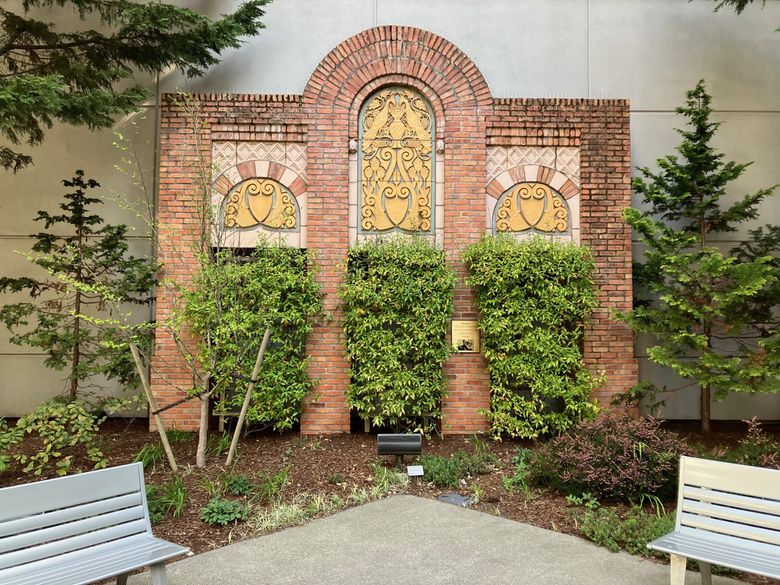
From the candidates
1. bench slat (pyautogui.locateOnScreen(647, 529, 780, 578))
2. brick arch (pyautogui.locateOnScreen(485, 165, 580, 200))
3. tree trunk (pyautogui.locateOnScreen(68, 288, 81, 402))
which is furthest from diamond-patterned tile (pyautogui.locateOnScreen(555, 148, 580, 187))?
tree trunk (pyautogui.locateOnScreen(68, 288, 81, 402))

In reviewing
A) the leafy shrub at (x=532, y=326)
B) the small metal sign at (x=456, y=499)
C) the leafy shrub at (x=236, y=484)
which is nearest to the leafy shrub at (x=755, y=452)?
the leafy shrub at (x=532, y=326)

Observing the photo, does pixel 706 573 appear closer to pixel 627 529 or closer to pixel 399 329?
pixel 627 529

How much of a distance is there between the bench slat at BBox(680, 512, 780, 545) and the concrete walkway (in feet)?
1.76

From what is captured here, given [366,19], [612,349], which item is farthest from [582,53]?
[612,349]

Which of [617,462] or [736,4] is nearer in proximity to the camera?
[617,462]

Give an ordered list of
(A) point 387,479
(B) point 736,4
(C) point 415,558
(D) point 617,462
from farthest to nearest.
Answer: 1. (B) point 736,4
2. (A) point 387,479
3. (D) point 617,462
4. (C) point 415,558

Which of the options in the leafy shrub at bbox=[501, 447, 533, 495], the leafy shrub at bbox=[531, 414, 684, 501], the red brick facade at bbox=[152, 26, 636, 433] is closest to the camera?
the leafy shrub at bbox=[531, 414, 684, 501]

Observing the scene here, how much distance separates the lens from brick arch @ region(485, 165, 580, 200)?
7.59 metres

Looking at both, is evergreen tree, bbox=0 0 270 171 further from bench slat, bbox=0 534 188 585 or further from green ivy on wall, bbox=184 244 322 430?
bench slat, bbox=0 534 188 585

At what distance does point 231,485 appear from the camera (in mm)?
5258

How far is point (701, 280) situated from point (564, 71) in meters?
3.86

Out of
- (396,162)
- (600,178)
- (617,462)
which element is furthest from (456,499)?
(600,178)

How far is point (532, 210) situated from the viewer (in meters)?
7.61

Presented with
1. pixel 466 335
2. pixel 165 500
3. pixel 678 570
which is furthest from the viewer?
pixel 466 335
